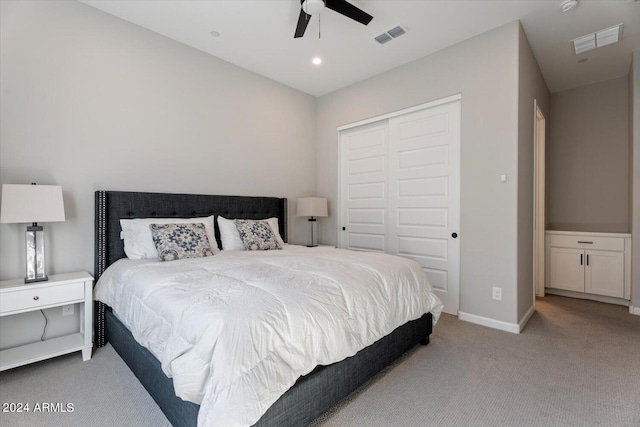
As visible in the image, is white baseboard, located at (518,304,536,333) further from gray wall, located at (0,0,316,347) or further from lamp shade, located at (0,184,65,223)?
lamp shade, located at (0,184,65,223)

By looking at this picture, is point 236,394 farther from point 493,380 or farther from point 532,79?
point 532,79

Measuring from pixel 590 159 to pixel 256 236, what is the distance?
4.78 meters

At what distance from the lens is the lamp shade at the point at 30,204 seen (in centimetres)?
207

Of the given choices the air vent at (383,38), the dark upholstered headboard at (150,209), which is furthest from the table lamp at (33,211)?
the air vent at (383,38)

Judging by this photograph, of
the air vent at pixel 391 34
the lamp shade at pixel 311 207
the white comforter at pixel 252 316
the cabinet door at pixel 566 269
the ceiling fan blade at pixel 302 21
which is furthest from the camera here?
the lamp shade at pixel 311 207

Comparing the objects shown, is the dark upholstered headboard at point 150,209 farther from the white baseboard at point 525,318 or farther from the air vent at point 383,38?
the white baseboard at point 525,318

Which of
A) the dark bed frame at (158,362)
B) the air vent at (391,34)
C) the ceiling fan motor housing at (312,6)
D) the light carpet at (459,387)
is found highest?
the air vent at (391,34)

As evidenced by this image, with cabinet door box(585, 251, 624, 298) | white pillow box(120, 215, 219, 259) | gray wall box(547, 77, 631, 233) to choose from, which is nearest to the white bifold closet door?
cabinet door box(585, 251, 624, 298)

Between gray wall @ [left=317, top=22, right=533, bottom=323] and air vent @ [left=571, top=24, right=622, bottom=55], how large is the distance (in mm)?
906

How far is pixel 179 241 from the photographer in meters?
2.65

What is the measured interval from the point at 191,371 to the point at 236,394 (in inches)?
8.8

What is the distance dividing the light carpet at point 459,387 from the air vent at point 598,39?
2.96 meters

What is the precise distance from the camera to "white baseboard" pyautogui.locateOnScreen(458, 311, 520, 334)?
2883 millimetres

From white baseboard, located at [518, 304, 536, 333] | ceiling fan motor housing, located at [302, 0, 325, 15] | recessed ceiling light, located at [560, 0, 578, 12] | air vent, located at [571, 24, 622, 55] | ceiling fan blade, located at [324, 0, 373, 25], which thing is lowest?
white baseboard, located at [518, 304, 536, 333]
